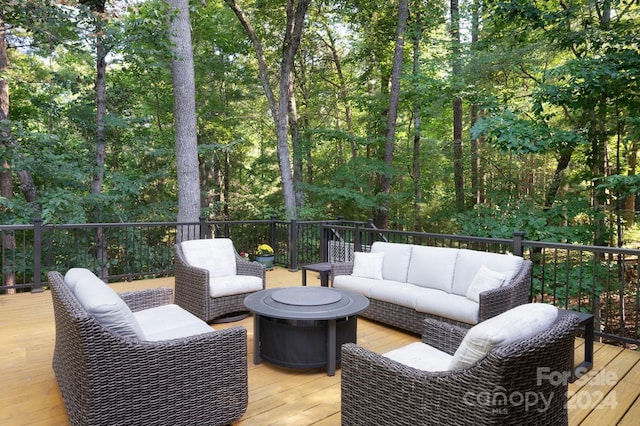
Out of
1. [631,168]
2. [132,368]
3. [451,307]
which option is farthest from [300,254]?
[631,168]

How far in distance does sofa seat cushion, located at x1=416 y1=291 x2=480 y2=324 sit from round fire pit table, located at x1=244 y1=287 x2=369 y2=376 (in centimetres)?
79

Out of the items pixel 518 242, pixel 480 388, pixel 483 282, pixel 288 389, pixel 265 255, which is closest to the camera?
pixel 480 388

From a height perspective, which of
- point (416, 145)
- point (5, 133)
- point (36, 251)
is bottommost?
point (36, 251)

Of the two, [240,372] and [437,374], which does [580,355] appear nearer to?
[437,374]

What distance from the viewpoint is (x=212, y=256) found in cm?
429

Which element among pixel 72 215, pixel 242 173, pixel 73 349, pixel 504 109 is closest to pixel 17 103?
pixel 72 215

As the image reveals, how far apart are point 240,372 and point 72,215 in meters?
6.24

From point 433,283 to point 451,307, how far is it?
1.86ft

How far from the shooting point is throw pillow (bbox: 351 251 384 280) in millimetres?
4289

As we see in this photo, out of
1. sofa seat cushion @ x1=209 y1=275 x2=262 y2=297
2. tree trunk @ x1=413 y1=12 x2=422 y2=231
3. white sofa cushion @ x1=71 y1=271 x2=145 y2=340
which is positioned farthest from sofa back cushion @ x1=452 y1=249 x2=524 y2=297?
tree trunk @ x1=413 y1=12 x2=422 y2=231

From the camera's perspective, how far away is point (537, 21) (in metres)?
5.73

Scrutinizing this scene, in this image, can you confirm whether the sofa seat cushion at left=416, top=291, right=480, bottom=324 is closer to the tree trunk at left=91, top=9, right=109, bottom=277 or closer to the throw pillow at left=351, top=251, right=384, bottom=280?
the throw pillow at left=351, top=251, right=384, bottom=280

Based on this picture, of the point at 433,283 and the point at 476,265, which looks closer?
the point at 476,265

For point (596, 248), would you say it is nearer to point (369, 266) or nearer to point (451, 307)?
point (451, 307)
